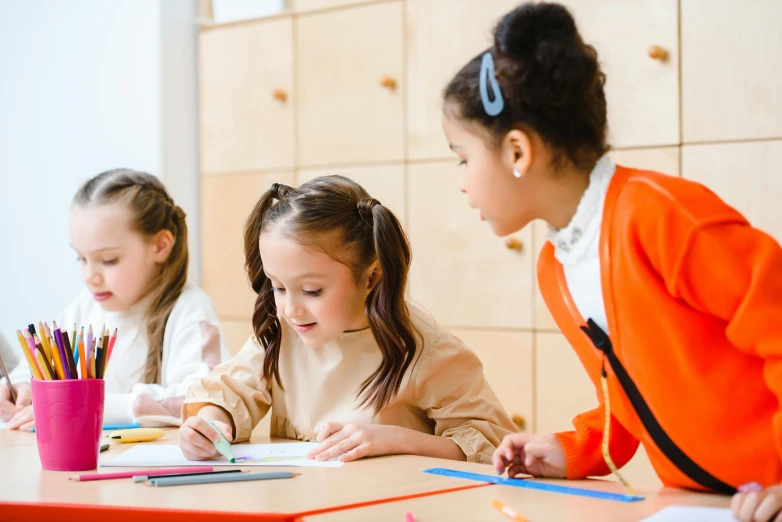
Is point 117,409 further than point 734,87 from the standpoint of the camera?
No

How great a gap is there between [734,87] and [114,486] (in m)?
1.83

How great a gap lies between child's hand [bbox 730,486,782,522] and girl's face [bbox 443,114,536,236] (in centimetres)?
40

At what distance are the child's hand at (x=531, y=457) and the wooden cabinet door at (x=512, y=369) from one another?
1.45 meters

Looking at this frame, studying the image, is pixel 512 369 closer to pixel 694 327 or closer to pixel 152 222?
pixel 152 222

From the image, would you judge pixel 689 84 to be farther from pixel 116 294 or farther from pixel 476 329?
pixel 116 294

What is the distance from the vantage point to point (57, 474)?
1136 millimetres

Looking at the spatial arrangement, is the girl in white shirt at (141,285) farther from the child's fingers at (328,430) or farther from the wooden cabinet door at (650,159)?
the wooden cabinet door at (650,159)

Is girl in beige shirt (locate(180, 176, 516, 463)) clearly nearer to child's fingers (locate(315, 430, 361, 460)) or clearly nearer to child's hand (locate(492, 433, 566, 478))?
child's fingers (locate(315, 430, 361, 460))

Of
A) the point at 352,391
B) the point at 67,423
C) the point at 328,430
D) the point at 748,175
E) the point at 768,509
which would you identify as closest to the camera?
the point at 768,509

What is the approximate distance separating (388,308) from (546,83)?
1.70 feet

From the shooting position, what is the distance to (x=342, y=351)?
4.94 feet

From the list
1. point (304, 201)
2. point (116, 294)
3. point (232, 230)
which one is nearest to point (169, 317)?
point (116, 294)

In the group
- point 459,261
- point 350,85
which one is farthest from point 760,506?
point 350,85

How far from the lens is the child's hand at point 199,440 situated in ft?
4.03
